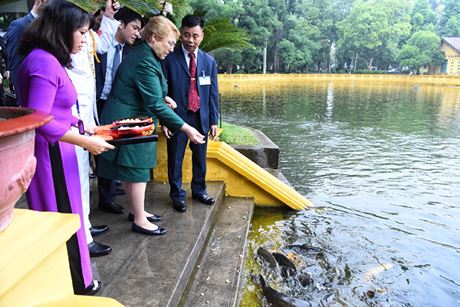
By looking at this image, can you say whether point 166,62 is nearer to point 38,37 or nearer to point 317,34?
point 38,37

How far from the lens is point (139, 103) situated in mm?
3049

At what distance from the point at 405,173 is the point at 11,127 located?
7.39m

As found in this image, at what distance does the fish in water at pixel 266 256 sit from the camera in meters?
3.47

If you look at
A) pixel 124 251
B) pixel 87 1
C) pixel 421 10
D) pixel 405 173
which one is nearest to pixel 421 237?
pixel 405 173

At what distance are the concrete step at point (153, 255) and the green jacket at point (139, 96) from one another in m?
0.61

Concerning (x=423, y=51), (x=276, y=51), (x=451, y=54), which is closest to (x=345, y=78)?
(x=276, y=51)

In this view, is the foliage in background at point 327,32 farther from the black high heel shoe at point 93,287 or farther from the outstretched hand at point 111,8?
the black high heel shoe at point 93,287

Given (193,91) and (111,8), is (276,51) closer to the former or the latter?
(193,91)

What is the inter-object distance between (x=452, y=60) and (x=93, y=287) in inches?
1928

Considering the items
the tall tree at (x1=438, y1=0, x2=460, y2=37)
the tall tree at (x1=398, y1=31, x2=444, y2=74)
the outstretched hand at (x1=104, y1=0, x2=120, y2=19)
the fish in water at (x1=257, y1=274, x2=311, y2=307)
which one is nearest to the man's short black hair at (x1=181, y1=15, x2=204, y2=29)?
the outstretched hand at (x1=104, y1=0, x2=120, y2=19)

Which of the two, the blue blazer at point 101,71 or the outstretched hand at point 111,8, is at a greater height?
the outstretched hand at point 111,8

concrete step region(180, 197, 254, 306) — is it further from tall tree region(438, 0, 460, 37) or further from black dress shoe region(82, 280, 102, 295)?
tall tree region(438, 0, 460, 37)

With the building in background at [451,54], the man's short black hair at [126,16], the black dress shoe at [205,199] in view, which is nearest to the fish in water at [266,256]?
the black dress shoe at [205,199]

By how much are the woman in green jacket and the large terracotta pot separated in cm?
158
